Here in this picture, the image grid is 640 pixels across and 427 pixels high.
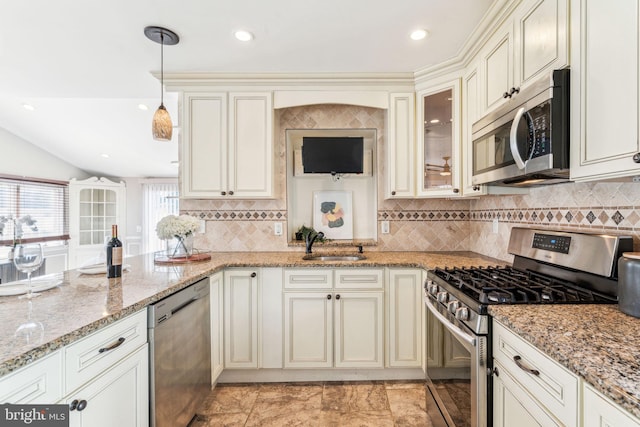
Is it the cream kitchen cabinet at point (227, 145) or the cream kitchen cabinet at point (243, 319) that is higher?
the cream kitchen cabinet at point (227, 145)

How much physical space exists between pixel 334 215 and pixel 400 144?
900 mm

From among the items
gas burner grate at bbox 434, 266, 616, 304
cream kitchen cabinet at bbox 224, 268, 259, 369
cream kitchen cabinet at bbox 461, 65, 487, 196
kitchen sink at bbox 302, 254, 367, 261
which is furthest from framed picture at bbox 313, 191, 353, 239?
gas burner grate at bbox 434, 266, 616, 304

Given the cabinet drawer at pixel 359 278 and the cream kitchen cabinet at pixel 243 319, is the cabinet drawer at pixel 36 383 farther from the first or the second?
the cabinet drawer at pixel 359 278

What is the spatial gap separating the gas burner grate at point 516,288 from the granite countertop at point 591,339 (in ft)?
0.15

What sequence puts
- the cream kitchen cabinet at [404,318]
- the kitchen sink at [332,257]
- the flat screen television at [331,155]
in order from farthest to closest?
the flat screen television at [331,155]
the kitchen sink at [332,257]
the cream kitchen cabinet at [404,318]

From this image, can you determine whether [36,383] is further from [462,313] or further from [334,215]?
[334,215]

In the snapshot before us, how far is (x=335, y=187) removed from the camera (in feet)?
10.1

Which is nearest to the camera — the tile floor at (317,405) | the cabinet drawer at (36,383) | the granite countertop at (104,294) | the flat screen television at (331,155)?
the cabinet drawer at (36,383)

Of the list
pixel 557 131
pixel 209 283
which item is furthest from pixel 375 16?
pixel 209 283

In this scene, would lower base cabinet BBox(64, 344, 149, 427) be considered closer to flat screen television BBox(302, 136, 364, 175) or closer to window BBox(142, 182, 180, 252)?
flat screen television BBox(302, 136, 364, 175)

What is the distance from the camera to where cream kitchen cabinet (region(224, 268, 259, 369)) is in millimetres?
2354

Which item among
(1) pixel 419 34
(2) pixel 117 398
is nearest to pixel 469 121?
(1) pixel 419 34

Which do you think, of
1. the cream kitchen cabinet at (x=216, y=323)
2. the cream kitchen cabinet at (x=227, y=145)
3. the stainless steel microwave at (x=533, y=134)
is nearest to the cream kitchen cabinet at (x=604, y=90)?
the stainless steel microwave at (x=533, y=134)

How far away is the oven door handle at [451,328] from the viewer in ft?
4.26
